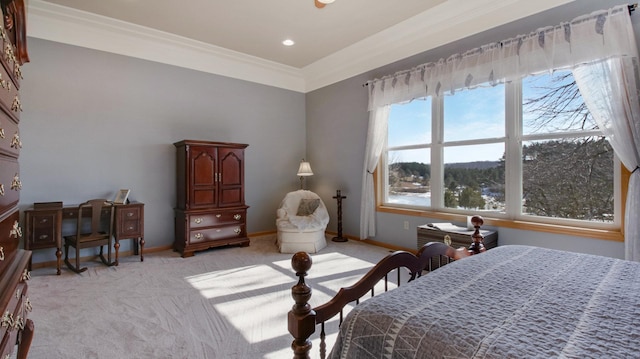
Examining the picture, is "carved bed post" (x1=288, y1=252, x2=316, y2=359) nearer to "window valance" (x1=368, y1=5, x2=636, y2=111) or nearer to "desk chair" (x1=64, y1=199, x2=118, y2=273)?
"window valance" (x1=368, y1=5, x2=636, y2=111)

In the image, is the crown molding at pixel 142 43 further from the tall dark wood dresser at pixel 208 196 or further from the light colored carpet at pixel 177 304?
the light colored carpet at pixel 177 304

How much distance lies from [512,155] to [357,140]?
222 cm

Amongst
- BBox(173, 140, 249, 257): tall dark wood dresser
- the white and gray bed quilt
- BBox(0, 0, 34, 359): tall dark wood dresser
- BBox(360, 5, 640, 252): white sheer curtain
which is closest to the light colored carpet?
BBox(173, 140, 249, 257): tall dark wood dresser

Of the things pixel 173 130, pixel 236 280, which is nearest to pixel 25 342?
pixel 236 280

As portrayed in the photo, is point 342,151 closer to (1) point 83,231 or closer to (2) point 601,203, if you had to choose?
(2) point 601,203

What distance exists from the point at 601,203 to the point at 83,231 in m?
5.54

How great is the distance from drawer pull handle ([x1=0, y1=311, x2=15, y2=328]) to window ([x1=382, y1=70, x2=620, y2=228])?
3.83 meters

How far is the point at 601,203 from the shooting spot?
276cm

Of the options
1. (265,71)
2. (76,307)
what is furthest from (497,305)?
(265,71)

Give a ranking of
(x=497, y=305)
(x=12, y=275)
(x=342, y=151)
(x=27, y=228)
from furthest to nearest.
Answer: (x=342, y=151)
(x=27, y=228)
(x=12, y=275)
(x=497, y=305)

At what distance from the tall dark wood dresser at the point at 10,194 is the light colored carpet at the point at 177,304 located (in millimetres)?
633

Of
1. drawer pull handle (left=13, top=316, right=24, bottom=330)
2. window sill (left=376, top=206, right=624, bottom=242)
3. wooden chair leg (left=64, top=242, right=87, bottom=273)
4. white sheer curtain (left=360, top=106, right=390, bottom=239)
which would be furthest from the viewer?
white sheer curtain (left=360, top=106, right=390, bottom=239)

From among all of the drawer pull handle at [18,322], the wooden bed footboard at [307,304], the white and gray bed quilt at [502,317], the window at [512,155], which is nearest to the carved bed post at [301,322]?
the wooden bed footboard at [307,304]

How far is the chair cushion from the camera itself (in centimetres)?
482
